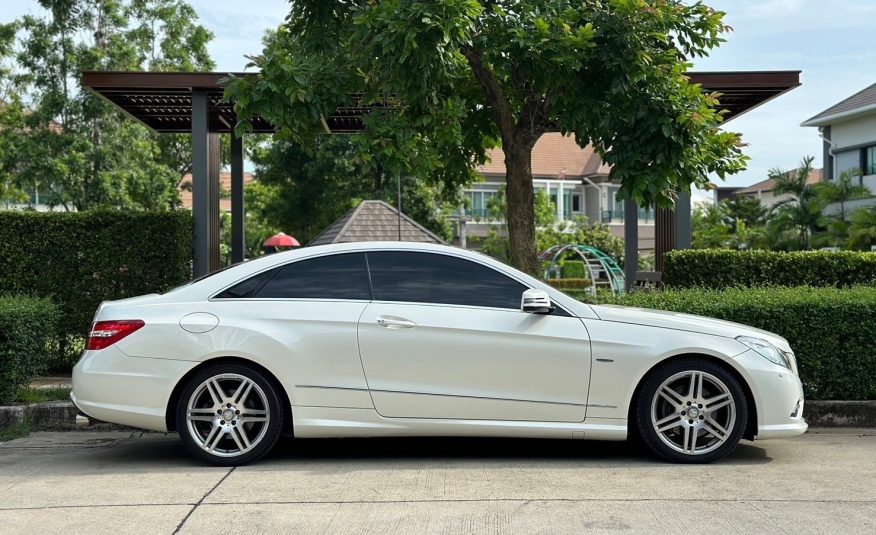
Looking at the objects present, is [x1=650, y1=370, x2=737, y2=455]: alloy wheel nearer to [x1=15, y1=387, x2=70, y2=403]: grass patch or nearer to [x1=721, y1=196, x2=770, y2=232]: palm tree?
[x1=15, y1=387, x2=70, y2=403]: grass patch

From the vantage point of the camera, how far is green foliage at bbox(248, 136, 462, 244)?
3603 centimetres

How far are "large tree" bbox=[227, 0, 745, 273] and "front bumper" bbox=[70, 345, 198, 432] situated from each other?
3607mm

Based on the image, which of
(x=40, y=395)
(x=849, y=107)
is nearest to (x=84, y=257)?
(x=40, y=395)

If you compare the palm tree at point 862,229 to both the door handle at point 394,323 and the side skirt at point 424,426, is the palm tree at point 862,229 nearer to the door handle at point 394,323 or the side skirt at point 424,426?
the side skirt at point 424,426

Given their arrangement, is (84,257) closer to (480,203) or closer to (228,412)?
(228,412)

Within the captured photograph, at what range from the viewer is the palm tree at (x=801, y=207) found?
3572 cm

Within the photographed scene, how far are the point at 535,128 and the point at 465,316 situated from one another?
497cm

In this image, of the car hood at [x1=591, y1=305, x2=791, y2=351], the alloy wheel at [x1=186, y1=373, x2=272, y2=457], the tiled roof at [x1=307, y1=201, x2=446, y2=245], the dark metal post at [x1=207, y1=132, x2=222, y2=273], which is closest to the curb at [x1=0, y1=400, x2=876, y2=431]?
the car hood at [x1=591, y1=305, x2=791, y2=351]

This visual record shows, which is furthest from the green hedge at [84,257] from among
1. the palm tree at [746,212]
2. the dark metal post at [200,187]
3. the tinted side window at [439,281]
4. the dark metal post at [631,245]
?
the palm tree at [746,212]

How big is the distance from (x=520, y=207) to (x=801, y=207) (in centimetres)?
2829

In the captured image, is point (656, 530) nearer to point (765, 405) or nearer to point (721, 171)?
point (765, 405)

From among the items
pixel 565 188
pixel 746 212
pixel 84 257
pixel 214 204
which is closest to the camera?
pixel 84 257

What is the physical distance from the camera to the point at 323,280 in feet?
22.1

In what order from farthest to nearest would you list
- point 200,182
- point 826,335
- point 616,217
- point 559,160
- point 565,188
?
point 616,217 → point 559,160 → point 565,188 → point 200,182 → point 826,335
